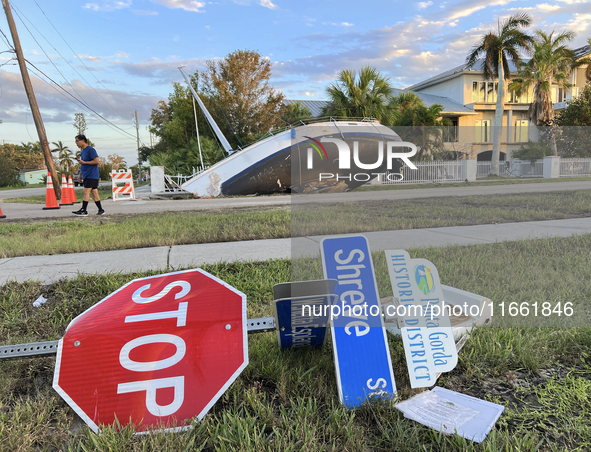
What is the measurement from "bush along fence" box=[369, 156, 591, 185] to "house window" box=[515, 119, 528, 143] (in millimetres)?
103

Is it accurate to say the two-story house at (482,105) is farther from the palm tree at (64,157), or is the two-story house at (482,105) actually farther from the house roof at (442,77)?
the palm tree at (64,157)

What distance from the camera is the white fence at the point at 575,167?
5.80ft

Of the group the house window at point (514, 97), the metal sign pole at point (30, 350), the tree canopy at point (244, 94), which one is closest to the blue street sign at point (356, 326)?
the house window at point (514, 97)

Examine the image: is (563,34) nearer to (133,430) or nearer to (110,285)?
(133,430)

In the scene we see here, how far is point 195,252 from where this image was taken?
4.20 m

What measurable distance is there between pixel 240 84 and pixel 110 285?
82.2ft

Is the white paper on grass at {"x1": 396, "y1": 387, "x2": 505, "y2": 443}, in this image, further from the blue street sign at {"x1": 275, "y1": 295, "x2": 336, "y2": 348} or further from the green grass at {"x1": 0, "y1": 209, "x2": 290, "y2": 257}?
the green grass at {"x1": 0, "y1": 209, "x2": 290, "y2": 257}

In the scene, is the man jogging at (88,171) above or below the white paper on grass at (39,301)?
above

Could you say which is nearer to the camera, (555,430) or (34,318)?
(555,430)

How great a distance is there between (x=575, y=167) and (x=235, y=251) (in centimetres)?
320

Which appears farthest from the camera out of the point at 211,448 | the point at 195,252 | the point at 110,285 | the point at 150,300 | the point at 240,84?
the point at 240,84

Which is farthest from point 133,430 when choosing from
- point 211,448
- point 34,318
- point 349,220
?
point 34,318

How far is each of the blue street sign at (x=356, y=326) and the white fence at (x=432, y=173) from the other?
0.35m

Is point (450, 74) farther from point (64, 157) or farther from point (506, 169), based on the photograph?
point (64, 157)
